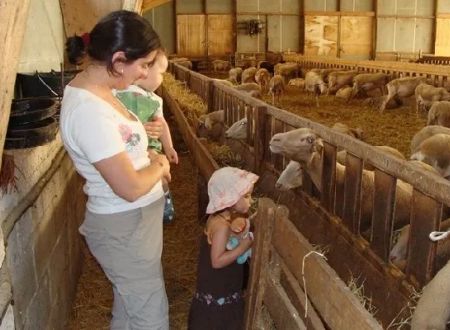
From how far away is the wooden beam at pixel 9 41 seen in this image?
1.22 meters

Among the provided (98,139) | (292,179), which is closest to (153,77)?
(98,139)

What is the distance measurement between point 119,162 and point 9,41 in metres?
0.67

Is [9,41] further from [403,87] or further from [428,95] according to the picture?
[403,87]

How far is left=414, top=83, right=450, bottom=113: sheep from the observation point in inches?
391

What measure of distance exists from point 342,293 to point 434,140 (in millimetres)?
4137

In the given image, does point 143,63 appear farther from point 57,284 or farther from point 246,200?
point 57,284

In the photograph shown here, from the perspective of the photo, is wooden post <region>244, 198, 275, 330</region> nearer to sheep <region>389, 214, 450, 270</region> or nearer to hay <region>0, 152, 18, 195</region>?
sheep <region>389, 214, 450, 270</region>

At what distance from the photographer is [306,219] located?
3961 millimetres

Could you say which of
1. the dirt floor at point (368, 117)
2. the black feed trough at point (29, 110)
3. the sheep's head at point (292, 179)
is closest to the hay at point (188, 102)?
the dirt floor at point (368, 117)

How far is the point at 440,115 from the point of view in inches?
317

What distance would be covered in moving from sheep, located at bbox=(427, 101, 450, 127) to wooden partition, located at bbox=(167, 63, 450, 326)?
426cm

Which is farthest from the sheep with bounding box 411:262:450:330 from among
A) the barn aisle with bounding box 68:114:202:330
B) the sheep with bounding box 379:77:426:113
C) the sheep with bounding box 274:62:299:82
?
the sheep with bounding box 274:62:299:82

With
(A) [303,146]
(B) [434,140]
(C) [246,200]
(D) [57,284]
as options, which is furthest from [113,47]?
(B) [434,140]

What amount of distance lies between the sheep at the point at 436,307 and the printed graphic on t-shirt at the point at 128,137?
1.27 m
